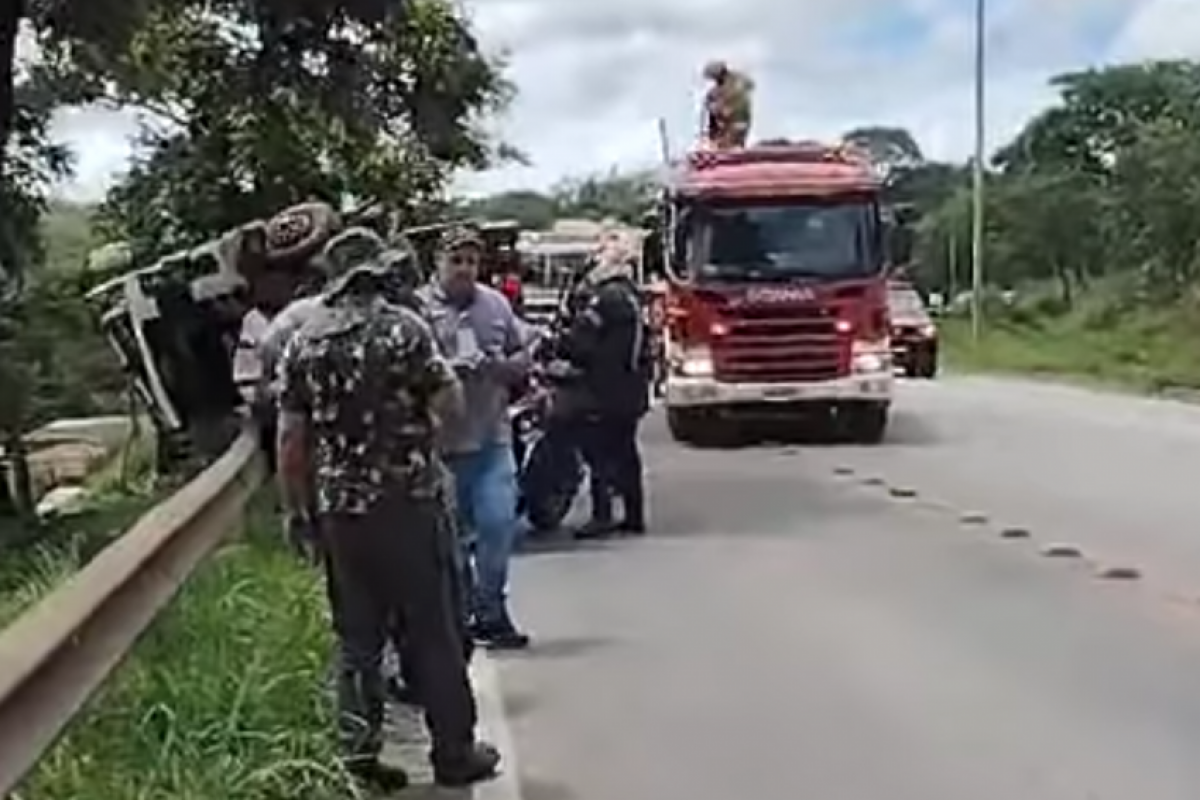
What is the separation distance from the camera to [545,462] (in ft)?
55.1

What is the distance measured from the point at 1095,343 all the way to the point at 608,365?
46011 millimetres

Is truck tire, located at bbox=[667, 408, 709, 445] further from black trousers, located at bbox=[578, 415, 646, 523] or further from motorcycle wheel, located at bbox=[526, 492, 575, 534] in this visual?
motorcycle wheel, located at bbox=[526, 492, 575, 534]

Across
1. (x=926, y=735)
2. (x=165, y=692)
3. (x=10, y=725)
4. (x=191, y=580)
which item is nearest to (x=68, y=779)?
(x=165, y=692)

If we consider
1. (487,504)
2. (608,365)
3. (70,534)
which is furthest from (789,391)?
(487,504)

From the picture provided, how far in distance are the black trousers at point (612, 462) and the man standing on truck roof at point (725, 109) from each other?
14.9 metres

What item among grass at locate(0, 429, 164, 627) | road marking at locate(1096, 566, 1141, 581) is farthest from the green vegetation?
road marking at locate(1096, 566, 1141, 581)

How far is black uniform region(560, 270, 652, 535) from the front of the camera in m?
Result: 16.3

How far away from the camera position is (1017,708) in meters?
10.1

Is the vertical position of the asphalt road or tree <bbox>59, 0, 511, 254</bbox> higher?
tree <bbox>59, 0, 511, 254</bbox>

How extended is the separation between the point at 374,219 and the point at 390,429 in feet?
30.6

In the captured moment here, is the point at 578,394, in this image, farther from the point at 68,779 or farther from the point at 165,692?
the point at 68,779

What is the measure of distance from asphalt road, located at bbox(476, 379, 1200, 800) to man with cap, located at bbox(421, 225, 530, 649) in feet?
1.26

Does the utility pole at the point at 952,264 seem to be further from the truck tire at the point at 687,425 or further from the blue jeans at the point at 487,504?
the blue jeans at the point at 487,504

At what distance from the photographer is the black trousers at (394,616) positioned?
8281mm
